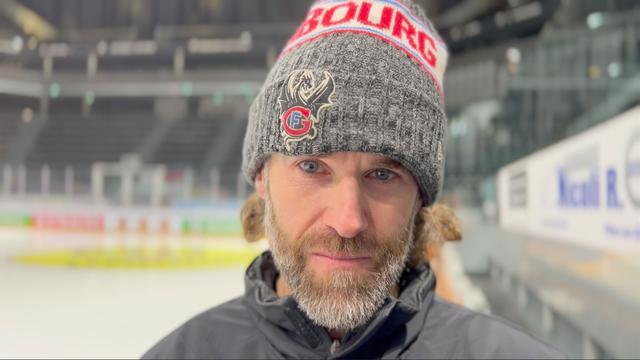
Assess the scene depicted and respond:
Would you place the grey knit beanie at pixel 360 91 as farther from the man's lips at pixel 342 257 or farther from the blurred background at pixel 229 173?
the blurred background at pixel 229 173

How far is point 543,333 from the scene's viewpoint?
1.61m

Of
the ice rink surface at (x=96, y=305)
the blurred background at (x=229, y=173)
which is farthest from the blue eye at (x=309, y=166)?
the ice rink surface at (x=96, y=305)

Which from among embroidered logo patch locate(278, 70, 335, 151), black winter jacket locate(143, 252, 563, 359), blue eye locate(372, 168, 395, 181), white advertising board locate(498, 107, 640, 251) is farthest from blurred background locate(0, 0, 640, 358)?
A: embroidered logo patch locate(278, 70, 335, 151)

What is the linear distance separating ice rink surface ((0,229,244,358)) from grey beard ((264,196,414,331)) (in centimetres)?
122

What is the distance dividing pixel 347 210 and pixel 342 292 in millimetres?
108

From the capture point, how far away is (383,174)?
710 mm

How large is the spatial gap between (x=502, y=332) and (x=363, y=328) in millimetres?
197

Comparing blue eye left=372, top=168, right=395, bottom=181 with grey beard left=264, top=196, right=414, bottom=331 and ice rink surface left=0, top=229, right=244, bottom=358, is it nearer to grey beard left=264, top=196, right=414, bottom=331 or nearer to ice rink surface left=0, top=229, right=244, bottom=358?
grey beard left=264, top=196, right=414, bottom=331

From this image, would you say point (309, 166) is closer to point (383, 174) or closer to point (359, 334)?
point (383, 174)

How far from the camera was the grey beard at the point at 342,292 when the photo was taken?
0.68 meters

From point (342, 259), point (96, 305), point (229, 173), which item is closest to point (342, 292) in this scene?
point (342, 259)

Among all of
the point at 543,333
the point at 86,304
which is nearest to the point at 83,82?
the point at 86,304

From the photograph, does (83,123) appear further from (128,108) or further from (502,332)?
(502,332)

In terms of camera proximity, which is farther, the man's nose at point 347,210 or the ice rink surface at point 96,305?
the ice rink surface at point 96,305
